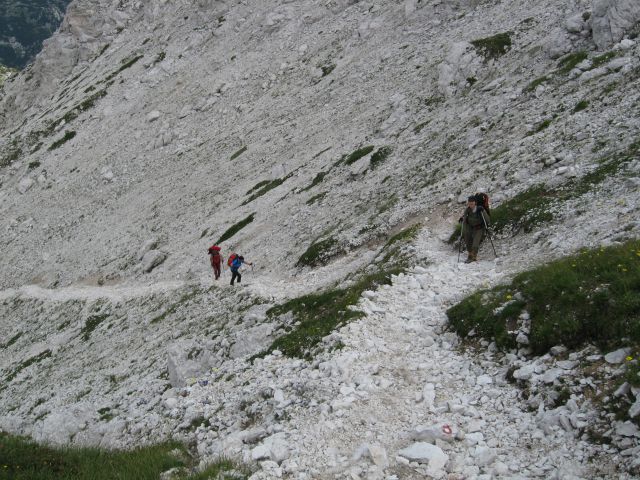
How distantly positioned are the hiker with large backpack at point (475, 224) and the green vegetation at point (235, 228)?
21.3 meters

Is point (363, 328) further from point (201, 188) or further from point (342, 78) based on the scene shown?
point (342, 78)

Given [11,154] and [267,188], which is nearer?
[267,188]

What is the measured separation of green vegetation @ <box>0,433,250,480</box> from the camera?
9.70 meters

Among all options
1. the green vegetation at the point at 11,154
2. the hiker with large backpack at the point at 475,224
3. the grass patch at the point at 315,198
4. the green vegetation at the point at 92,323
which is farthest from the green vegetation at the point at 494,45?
the green vegetation at the point at 11,154

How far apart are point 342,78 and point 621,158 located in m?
36.6

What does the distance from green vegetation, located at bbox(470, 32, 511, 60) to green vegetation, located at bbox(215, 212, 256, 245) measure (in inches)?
877

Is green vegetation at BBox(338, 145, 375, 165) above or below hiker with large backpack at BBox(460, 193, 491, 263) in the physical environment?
below

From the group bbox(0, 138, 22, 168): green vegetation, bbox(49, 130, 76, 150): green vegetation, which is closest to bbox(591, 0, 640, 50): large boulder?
bbox(49, 130, 76, 150): green vegetation

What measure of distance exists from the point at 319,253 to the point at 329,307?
9.12 meters

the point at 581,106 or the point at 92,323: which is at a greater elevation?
the point at 92,323

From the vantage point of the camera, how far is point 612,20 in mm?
28562

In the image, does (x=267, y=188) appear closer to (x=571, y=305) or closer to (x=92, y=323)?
(x=92, y=323)

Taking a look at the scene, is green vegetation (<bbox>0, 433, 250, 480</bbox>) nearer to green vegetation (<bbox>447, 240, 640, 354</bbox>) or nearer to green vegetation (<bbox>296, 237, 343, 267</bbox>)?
green vegetation (<bbox>447, 240, 640, 354</bbox>)

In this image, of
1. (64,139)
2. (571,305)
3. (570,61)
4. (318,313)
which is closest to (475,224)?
(318,313)
